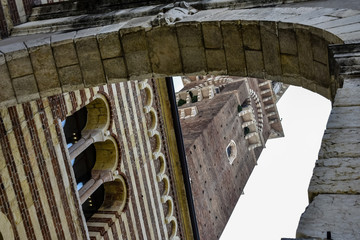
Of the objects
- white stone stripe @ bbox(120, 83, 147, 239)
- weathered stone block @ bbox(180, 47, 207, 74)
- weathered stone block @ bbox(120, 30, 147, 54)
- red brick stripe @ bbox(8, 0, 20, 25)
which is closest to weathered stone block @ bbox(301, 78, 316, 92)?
weathered stone block @ bbox(180, 47, 207, 74)

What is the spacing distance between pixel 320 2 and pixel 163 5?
203 centimetres

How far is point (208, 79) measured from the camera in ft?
143

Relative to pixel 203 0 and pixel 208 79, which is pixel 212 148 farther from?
pixel 203 0

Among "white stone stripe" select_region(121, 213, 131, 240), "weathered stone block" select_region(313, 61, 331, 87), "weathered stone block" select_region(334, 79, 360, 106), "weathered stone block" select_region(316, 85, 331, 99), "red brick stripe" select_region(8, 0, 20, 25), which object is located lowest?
"white stone stripe" select_region(121, 213, 131, 240)

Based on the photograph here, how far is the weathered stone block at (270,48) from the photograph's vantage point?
5.32 m

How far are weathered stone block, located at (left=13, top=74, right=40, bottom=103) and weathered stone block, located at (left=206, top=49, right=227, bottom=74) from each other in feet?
7.14

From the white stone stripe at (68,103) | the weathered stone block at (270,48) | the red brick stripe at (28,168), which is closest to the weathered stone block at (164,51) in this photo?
the weathered stone block at (270,48)

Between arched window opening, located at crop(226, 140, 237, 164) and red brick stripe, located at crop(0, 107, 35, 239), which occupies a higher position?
red brick stripe, located at crop(0, 107, 35, 239)

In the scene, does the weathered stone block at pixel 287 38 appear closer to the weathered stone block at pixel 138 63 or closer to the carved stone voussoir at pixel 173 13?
the carved stone voussoir at pixel 173 13

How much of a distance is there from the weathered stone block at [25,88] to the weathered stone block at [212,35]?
2.22m

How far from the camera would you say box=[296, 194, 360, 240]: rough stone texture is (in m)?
2.39

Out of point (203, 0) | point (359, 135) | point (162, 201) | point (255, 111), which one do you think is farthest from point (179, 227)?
point (255, 111)

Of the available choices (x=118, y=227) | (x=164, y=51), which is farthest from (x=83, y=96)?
(x=164, y=51)

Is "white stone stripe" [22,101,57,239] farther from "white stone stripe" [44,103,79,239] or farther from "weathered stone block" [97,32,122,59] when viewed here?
"weathered stone block" [97,32,122,59]
